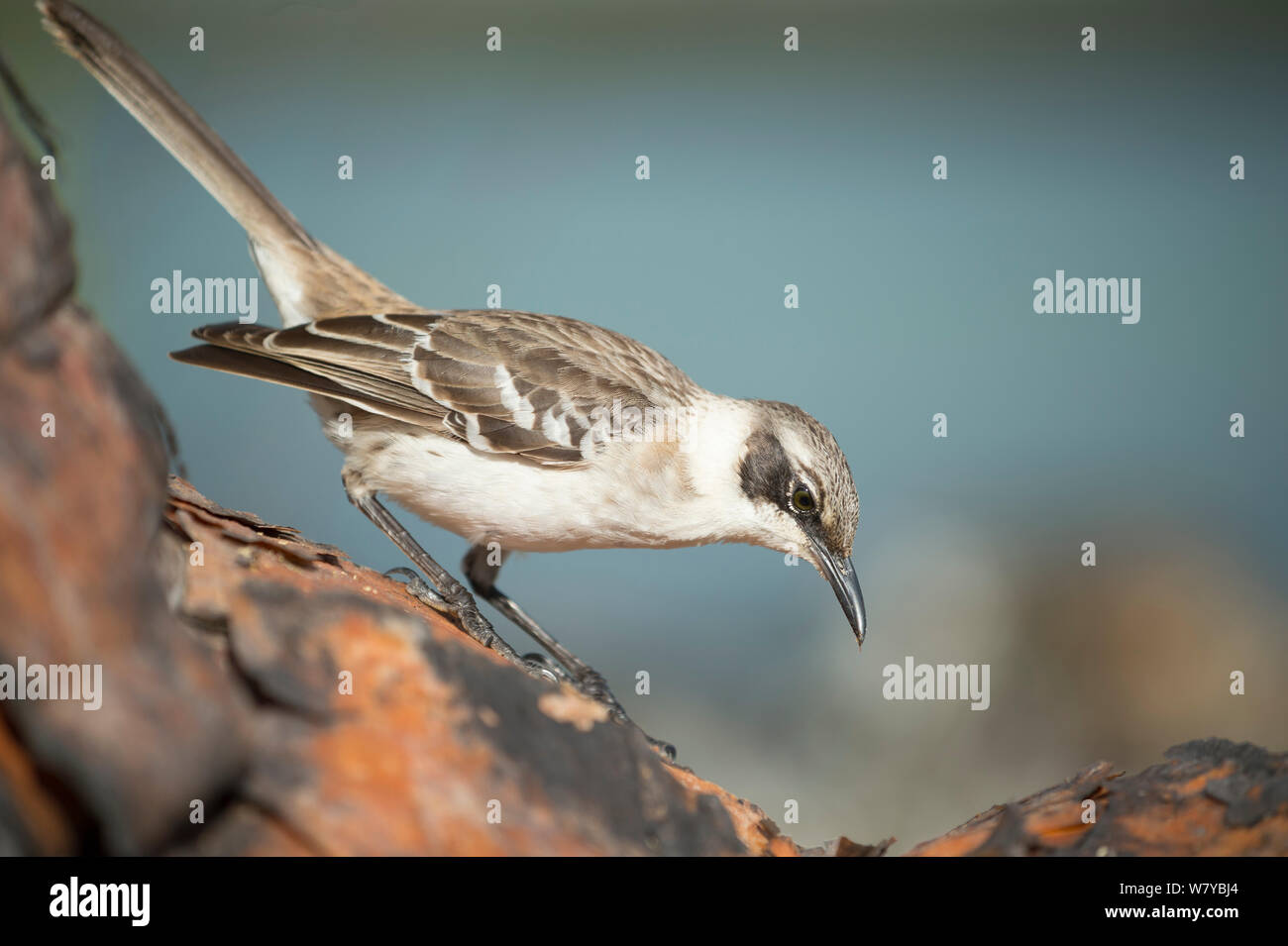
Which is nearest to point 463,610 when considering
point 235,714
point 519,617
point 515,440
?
point 515,440

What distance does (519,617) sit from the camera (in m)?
4.30

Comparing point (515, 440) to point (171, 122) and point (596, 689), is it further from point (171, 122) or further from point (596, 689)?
point (171, 122)

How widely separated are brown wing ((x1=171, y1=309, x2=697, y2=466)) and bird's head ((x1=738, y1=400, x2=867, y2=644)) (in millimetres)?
495

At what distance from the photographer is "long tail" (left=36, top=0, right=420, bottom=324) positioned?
362cm

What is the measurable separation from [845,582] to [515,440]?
141 centimetres

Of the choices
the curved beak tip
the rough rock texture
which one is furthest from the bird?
the rough rock texture

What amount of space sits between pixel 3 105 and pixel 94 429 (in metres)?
0.73

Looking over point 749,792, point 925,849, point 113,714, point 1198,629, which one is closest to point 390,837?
point 113,714

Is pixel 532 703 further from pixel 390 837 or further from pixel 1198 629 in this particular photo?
pixel 1198 629

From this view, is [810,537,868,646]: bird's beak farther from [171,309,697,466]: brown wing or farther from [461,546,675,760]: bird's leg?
[461,546,675,760]: bird's leg

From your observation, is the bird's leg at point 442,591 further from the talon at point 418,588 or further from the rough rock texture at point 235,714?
the rough rock texture at point 235,714

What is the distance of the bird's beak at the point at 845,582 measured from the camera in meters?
3.63

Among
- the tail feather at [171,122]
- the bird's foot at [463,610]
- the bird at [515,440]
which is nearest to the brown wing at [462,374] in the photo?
the bird at [515,440]

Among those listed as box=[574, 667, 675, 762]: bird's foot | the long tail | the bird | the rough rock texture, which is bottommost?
box=[574, 667, 675, 762]: bird's foot
